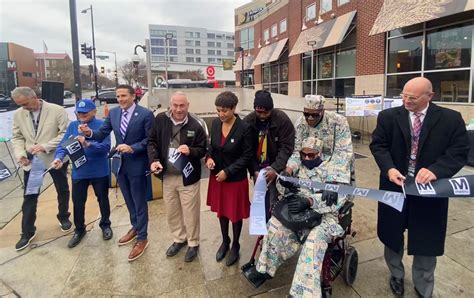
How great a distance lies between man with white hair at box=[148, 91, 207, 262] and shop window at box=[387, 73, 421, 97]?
30.8 ft

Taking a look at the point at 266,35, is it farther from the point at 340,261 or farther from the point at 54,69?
the point at 54,69

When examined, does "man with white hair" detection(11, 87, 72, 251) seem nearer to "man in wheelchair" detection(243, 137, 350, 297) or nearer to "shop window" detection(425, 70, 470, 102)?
"man in wheelchair" detection(243, 137, 350, 297)

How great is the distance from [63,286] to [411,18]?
1030 cm

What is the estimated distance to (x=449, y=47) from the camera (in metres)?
8.48

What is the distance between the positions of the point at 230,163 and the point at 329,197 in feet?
3.33

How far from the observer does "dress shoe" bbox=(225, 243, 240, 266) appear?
309 cm

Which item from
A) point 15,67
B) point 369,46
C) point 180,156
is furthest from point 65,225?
point 15,67

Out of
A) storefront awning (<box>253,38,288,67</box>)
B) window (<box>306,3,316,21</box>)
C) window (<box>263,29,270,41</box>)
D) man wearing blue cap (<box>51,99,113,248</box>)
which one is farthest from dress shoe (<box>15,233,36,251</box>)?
window (<box>263,29,270,41</box>)

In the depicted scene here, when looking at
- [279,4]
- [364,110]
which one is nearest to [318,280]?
[364,110]

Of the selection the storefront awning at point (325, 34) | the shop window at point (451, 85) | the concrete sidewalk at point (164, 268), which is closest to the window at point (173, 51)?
the storefront awning at point (325, 34)

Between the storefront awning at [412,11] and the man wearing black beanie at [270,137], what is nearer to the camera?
the man wearing black beanie at [270,137]

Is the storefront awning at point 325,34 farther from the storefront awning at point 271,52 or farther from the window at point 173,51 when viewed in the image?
the window at point 173,51

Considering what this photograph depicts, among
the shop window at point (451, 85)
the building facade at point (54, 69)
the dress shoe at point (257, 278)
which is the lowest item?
the dress shoe at point (257, 278)

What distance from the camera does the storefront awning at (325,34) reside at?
1244 cm
